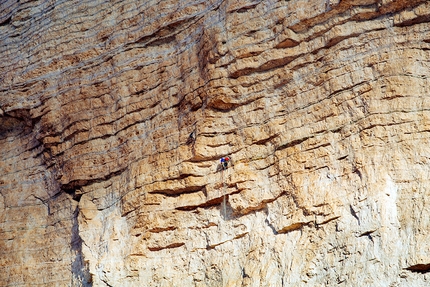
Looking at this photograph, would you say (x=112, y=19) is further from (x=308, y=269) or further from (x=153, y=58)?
(x=308, y=269)

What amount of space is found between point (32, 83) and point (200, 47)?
320 cm

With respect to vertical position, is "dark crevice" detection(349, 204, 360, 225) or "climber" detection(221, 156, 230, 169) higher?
"climber" detection(221, 156, 230, 169)

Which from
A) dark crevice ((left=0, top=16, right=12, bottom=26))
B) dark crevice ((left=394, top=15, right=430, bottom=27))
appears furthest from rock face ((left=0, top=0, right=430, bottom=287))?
dark crevice ((left=0, top=16, right=12, bottom=26))

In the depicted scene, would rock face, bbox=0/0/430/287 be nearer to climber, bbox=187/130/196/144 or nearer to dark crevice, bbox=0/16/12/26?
climber, bbox=187/130/196/144

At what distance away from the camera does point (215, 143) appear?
11.6m

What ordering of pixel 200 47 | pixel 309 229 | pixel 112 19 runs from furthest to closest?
pixel 112 19
pixel 200 47
pixel 309 229

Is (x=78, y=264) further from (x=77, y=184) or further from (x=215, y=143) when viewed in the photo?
(x=215, y=143)

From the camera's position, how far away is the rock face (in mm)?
10109

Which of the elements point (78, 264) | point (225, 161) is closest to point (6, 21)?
point (78, 264)

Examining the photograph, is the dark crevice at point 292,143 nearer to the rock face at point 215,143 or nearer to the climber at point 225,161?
the rock face at point 215,143

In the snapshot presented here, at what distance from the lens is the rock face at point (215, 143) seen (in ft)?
33.2

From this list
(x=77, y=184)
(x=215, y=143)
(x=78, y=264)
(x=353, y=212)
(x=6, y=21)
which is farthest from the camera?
(x=6, y=21)

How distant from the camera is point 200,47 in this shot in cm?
A: 1220

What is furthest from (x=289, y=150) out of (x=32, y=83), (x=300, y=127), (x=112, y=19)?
(x=32, y=83)
